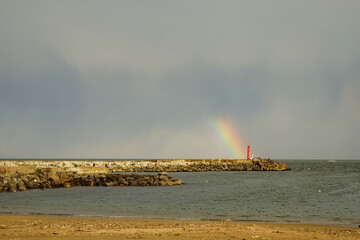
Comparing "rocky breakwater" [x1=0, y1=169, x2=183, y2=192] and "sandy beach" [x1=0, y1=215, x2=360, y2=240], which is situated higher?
"sandy beach" [x1=0, y1=215, x2=360, y2=240]

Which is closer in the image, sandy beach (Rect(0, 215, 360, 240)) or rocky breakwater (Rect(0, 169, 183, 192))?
sandy beach (Rect(0, 215, 360, 240))

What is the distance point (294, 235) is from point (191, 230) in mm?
3966

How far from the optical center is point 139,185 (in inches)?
1978

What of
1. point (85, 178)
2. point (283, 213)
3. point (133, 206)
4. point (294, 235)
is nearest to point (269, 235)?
point (294, 235)

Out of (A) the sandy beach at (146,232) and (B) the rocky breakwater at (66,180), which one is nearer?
(A) the sandy beach at (146,232)

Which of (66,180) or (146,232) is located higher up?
(146,232)

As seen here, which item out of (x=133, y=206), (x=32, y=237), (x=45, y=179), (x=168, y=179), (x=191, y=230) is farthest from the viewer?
(x=168, y=179)

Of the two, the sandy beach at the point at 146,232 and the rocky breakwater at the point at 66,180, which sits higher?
the sandy beach at the point at 146,232

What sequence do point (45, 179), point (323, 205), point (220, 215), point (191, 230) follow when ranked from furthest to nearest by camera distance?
point (45, 179), point (323, 205), point (220, 215), point (191, 230)

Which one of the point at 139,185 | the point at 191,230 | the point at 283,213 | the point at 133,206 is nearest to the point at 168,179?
the point at 139,185

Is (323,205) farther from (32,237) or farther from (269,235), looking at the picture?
(32,237)

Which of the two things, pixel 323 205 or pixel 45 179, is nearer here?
pixel 323 205

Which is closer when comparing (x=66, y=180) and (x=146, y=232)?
(x=146, y=232)

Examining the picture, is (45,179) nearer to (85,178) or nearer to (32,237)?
(85,178)
